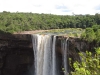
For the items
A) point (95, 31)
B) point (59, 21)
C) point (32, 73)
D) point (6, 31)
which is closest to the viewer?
point (95, 31)

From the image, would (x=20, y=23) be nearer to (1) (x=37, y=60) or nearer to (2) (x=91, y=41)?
(1) (x=37, y=60)

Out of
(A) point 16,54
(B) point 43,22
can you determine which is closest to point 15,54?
(A) point 16,54

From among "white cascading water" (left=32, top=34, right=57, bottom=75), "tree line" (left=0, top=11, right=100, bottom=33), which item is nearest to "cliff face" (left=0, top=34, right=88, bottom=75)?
"white cascading water" (left=32, top=34, right=57, bottom=75)

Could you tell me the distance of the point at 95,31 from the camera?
25.9 m

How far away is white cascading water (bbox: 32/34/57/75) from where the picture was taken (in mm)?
28172

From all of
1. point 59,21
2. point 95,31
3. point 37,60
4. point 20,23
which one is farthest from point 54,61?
point 59,21

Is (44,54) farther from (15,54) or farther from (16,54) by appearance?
(15,54)

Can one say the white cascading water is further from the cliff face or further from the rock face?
the rock face

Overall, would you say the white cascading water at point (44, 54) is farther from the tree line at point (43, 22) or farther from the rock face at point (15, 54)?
the tree line at point (43, 22)

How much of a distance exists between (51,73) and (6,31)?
8893 mm

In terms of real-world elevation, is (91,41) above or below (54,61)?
above

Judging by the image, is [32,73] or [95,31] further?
[32,73]

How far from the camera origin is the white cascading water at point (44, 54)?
28.2m

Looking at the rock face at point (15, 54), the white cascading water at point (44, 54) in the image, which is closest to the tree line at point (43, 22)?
the rock face at point (15, 54)
